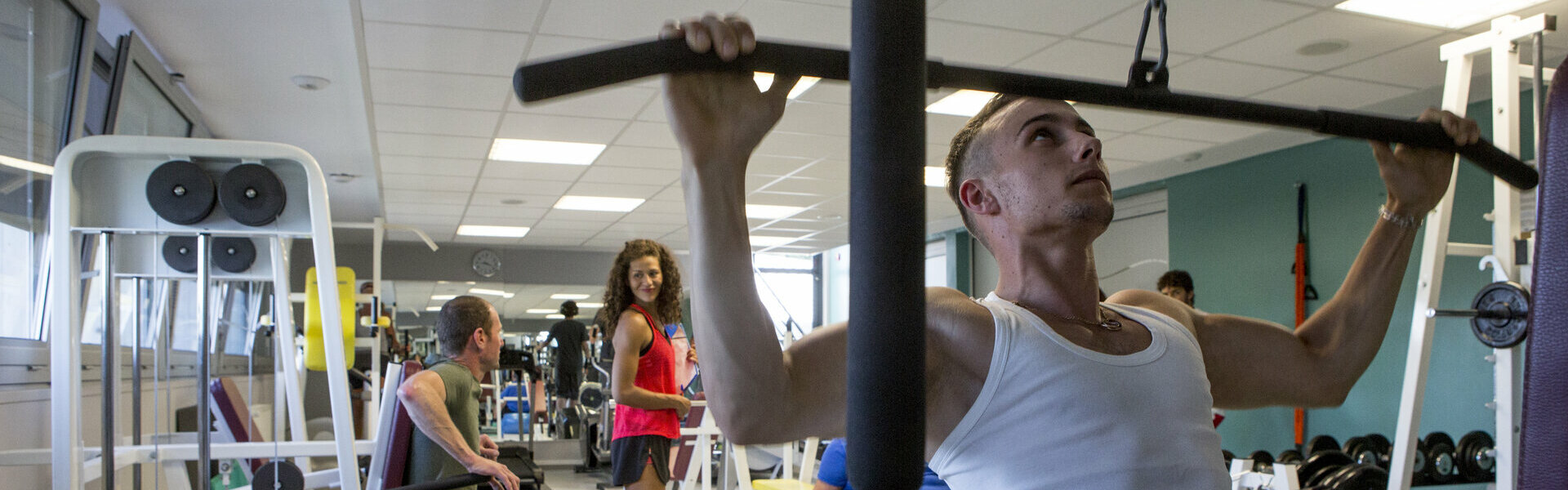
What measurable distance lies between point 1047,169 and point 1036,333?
0.17 m

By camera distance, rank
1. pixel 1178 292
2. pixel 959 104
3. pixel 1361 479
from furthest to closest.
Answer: pixel 959 104, pixel 1178 292, pixel 1361 479

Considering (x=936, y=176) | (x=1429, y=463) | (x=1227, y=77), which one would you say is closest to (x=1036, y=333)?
(x=1429, y=463)

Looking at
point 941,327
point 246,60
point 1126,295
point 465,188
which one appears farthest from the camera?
point 465,188

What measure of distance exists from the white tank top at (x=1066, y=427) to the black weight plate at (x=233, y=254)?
2.37m

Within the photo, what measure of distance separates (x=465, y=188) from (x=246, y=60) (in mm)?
3507

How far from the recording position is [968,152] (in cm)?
106

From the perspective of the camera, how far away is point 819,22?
379cm

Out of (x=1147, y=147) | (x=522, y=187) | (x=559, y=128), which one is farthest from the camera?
(x=522, y=187)

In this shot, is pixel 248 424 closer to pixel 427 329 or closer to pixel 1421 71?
pixel 1421 71

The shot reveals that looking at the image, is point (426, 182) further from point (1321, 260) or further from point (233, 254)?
point (1321, 260)

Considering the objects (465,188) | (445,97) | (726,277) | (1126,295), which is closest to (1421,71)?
(1126,295)

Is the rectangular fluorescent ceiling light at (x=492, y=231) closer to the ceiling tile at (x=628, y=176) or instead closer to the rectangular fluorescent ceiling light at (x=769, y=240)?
the rectangular fluorescent ceiling light at (x=769, y=240)

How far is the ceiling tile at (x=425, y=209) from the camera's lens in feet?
28.6

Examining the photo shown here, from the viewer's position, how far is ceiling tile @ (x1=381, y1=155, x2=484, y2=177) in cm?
655
